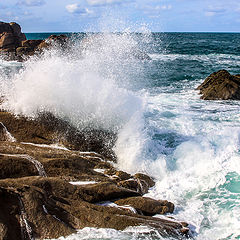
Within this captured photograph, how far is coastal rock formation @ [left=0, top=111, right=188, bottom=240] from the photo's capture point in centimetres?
363

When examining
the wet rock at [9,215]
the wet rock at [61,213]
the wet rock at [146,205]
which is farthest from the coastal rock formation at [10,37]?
the wet rock at [9,215]

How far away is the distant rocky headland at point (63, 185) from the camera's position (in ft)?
12.0

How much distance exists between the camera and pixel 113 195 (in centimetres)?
476

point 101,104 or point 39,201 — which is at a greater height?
point 101,104

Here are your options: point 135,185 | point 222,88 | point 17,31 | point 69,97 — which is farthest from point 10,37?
point 135,185

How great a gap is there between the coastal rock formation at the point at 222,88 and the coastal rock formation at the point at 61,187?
27.6ft

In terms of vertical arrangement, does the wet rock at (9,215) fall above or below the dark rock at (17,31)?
below

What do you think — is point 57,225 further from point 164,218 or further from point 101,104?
point 101,104

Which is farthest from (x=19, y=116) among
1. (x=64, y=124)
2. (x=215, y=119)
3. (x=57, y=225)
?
(x=215, y=119)

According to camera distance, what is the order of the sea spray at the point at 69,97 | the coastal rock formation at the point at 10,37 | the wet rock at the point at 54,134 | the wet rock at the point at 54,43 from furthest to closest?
the coastal rock formation at the point at 10,37
the wet rock at the point at 54,43
the sea spray at the point at 69,97
the wet rock at the point at 54,134

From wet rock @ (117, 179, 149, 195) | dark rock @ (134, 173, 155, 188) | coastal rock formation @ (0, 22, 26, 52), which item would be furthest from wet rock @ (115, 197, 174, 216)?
coastal rock formation @ (0, 22, 26, 52)

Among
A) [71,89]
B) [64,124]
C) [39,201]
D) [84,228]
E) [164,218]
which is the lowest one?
[164,218]

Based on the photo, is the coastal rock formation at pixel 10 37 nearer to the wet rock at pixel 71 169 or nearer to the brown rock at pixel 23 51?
the brown rock at pixel 23 51

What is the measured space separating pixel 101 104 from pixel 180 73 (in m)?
16.0
